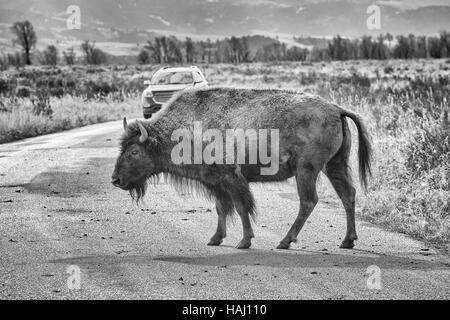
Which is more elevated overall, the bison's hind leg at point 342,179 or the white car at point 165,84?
the white car at point 165,84

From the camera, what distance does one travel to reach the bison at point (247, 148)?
27.7 feet

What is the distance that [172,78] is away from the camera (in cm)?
2580

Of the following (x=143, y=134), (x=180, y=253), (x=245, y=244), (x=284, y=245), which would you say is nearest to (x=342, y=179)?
(x=284, y=245)

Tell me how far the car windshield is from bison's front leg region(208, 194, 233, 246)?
55.8ft

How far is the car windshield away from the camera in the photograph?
2550 centimetres

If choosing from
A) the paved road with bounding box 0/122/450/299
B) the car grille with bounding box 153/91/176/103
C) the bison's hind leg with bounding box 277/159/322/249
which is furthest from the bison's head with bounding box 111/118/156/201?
the car grille with bounding box 153/91/176/103

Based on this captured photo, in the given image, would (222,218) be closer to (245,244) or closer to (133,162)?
(245,244)

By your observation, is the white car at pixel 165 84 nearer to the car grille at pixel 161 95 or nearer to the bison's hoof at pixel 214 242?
the car grille at pixel 161 95

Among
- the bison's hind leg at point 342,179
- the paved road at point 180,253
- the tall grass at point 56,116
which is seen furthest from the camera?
the tall grass at point 56,116

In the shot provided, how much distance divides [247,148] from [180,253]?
147 centimetres

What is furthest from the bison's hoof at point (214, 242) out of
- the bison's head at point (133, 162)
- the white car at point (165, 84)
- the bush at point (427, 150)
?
the white car at point (165, 84)

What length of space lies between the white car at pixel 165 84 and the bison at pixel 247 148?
15.1 meters

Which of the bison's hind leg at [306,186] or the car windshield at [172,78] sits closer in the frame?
the bison's hind leg at [306,186]
